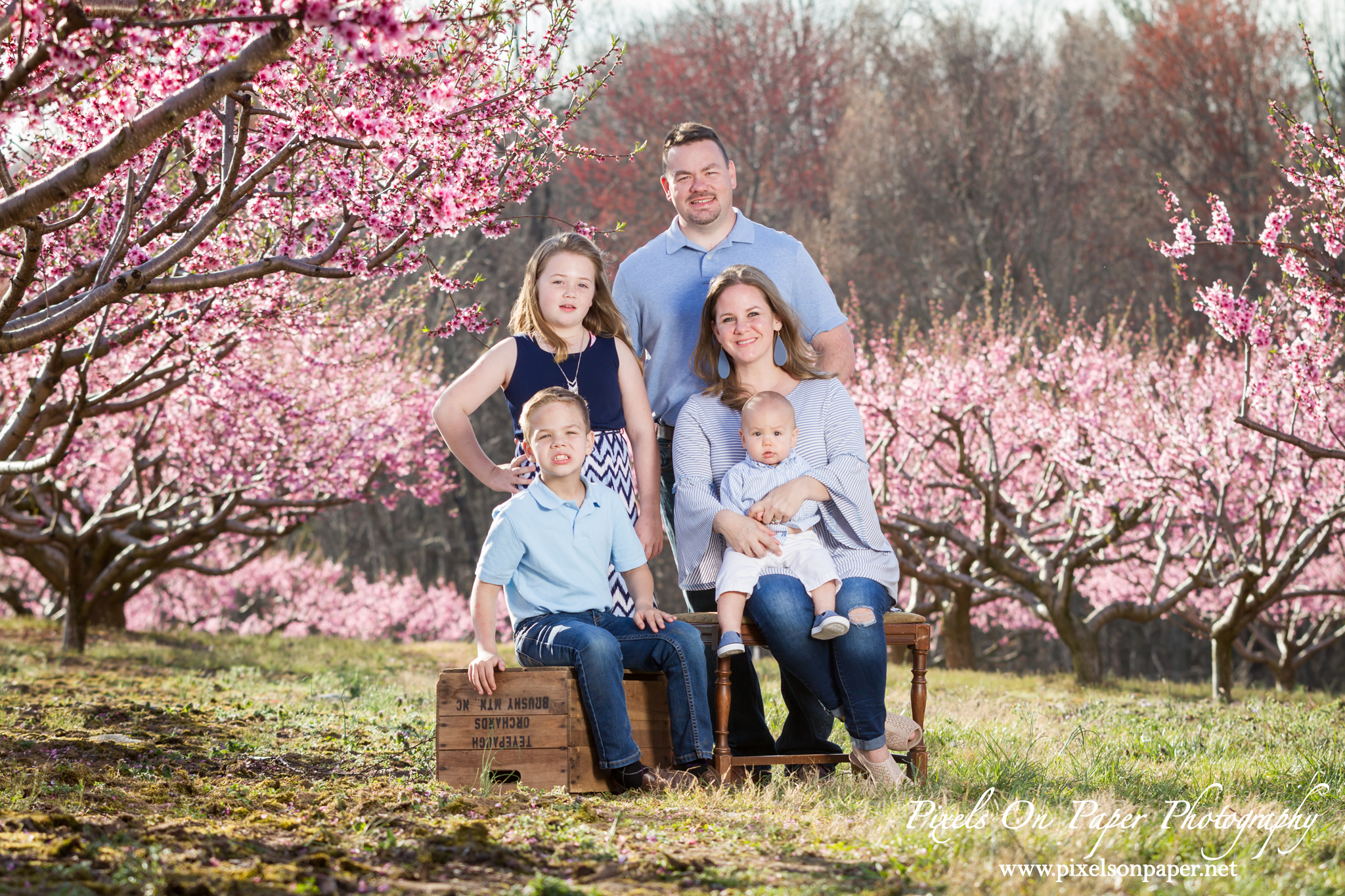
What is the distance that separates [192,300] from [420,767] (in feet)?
9.16

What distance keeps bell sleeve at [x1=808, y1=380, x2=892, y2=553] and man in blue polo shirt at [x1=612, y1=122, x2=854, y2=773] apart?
0.32 meters

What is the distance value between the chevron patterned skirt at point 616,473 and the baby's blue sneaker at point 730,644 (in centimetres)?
43

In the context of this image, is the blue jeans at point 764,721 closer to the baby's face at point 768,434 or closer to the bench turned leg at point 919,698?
the bench turned leg at point 919,698

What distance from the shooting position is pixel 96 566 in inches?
455

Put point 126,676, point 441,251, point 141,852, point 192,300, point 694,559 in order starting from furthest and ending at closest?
point 441,251, point 126,676, point 192,300, point 694,559, point 141,852

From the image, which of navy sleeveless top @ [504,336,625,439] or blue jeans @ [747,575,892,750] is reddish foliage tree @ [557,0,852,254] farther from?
blue jeans @ [747,575,892,750]

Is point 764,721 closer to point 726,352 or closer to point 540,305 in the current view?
point 726,352

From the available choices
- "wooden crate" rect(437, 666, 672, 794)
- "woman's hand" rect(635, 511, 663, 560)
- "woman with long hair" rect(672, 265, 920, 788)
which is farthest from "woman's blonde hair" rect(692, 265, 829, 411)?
"wooden crate" rect(437, 666, 672, 794)

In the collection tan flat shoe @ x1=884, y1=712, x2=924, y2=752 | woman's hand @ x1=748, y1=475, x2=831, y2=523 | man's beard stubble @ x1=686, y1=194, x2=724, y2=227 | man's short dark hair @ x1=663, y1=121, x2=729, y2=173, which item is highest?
man's short dark hair @ x1=663, y1=121, x2=729, y2=173

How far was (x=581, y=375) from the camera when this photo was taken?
4.20m

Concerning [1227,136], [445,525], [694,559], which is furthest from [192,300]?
[1227,136]

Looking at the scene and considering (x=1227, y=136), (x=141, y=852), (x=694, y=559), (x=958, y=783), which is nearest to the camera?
(x=141, y=852)

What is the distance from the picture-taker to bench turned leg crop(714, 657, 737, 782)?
3.71 meters

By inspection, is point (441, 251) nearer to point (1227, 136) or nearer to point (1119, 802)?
point (1227, 136)
